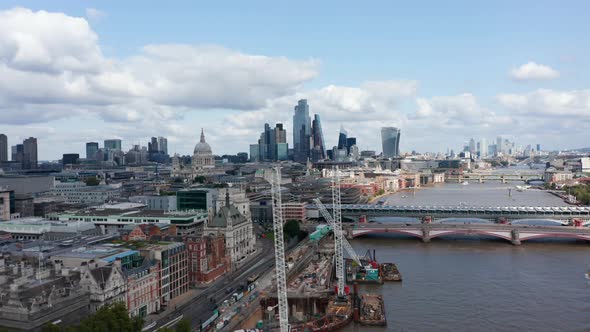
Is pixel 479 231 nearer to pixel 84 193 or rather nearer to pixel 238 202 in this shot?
pixel 238 202

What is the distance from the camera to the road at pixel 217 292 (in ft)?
98.2

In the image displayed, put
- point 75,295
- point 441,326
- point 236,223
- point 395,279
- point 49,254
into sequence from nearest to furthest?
point 75,295 → point 441,326 → point 49,254 → point 395,279 → point 236,223

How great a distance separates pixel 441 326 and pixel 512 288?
10.1 metres

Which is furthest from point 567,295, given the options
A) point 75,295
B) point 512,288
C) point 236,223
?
point 75,295

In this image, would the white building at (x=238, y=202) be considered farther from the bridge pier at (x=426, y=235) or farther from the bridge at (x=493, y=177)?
the bridge at (x=493, y=177)

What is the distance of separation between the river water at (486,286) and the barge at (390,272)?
2.76ft

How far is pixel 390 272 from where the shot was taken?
40.8 meters

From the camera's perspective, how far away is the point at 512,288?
36312mm

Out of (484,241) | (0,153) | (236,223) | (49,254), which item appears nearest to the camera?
(49,254)

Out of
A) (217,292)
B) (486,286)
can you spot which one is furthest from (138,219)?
(486,286)

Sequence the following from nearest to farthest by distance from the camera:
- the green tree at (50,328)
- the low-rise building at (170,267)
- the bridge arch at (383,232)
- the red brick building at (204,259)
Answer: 1. the green tree at (50,328)
2. the low-rise building at (170,267)
3. the red brick building at (204,259)
4. the bridge arch at (383,232)

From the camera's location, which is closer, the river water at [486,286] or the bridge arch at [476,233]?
the river water at [486,286]

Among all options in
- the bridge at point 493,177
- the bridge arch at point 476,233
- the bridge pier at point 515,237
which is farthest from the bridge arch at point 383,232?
the bridge at point 493,177

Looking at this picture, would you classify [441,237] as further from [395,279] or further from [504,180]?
[504,180]
